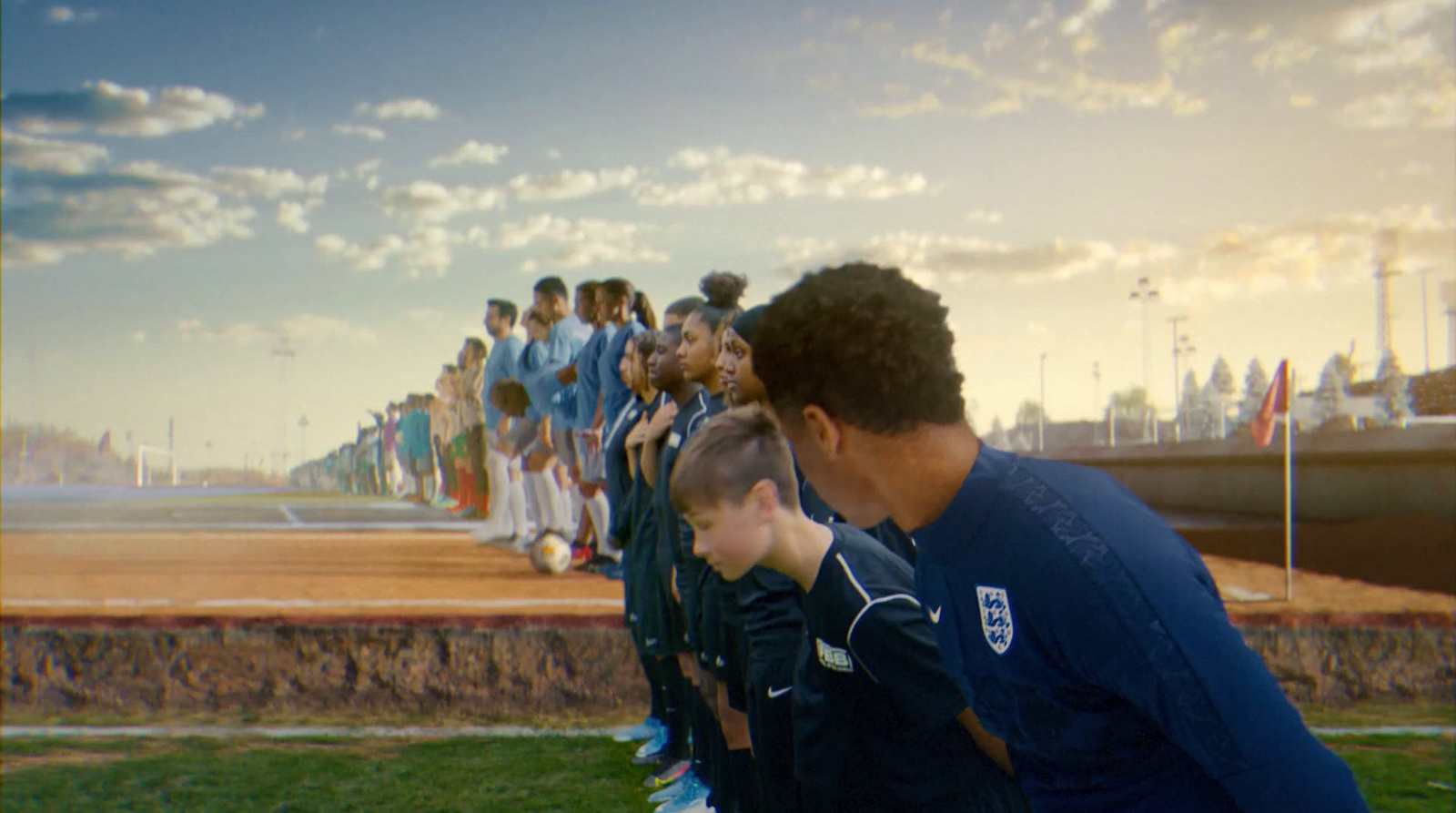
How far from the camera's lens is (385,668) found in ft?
23.7

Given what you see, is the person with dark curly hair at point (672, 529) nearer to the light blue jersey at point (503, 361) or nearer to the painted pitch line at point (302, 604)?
the painted pitch line at point (302, 604)

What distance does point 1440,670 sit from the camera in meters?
7.27

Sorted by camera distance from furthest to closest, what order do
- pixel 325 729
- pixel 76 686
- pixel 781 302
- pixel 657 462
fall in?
1. pixel 76 686
2. pixel 325 729
3. pixel 657 462
4. pixel 781 302

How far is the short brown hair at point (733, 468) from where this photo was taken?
283cm

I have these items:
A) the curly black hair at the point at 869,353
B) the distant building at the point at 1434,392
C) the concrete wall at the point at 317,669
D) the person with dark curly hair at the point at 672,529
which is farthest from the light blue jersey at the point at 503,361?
→ the distant building at the point at 1434,392

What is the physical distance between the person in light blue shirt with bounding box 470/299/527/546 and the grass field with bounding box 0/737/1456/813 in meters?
6.35

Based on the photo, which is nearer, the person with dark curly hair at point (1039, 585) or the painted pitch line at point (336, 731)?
the person with dark curly hair at point (1039, 585)

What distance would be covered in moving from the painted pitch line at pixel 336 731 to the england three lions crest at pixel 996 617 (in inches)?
211

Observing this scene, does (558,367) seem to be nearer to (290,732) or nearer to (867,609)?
(290,732)

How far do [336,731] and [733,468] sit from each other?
4630 mm

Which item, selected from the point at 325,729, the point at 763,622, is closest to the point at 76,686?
the point at 325,729

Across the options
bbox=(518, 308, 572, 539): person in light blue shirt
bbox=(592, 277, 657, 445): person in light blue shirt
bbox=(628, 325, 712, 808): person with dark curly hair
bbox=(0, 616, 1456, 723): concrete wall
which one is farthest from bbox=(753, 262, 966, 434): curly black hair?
bbox=(518, 308, 572, 539): person in light blue shirt

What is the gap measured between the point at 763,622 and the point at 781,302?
1.94 metres

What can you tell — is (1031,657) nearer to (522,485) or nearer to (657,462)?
(657,462)
